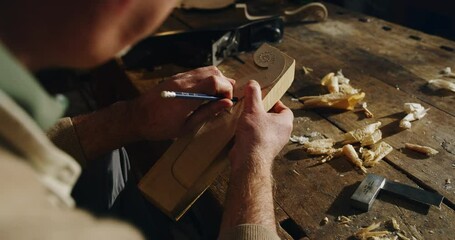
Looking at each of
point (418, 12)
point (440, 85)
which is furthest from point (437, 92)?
point (418, 12)

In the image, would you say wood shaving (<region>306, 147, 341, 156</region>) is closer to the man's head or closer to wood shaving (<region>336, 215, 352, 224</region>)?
wood shaving (<region>336, 215, 352, 224</region>)

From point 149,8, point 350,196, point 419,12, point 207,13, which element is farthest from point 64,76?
point 149,8

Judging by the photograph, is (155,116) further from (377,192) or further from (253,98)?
(377,192)

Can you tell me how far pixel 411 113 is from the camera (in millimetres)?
1354

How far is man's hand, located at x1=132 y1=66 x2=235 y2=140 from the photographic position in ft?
3.90

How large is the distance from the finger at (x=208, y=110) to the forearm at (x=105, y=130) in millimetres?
216

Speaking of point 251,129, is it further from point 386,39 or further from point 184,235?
point 386,39

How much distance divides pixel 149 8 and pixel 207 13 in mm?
1980

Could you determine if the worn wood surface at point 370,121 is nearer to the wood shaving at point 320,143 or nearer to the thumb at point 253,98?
the wood shaving at point 320,143

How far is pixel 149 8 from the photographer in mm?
530

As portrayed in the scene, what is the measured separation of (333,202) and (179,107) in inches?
19.2

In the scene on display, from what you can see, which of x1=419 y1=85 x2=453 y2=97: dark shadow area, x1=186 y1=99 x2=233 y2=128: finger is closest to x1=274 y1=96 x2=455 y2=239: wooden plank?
x1=186 y1=99 x2=233 y2=128: finger

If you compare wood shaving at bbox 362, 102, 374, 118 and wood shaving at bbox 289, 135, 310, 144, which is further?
wood shaving at bbox 362, 102, 374, 118

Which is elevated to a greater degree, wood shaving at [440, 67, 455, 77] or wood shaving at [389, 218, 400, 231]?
wood shaving at [440, 67, 455, 77]
